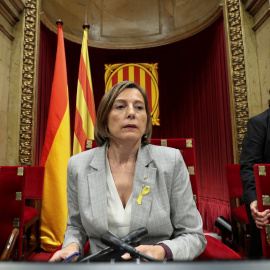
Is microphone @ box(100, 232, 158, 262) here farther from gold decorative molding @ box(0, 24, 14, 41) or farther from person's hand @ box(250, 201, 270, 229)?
gold decorative molding @ box(0, 24, 14, 41)

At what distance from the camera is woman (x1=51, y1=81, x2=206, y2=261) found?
1.04m

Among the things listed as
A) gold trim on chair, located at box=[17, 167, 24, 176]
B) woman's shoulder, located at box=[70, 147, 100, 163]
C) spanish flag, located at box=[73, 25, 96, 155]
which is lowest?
gold trim on chair, located at box=[17, 167, 24, 176]

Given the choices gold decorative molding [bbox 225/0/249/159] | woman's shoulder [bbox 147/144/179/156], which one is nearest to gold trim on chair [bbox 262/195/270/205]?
woman's shoulder [bbox 147/144/179/156]

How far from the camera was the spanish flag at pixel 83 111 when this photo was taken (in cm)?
304

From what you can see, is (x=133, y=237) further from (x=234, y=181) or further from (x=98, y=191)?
(x=234, y=181)

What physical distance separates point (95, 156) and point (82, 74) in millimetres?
2298

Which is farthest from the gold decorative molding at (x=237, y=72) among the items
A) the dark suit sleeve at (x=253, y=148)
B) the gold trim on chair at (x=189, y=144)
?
the gold trim on chair at (x=189, y=144)

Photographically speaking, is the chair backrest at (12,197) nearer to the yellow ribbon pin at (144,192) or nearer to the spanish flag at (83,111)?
the spanish flag at (83,111)

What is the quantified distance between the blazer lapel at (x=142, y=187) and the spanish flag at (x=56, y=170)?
182 cm

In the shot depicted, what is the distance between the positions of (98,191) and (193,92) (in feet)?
11.8

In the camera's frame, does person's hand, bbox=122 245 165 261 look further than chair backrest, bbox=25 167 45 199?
No

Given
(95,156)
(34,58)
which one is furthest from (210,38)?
(95,156)

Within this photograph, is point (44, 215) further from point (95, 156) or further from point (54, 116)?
point (95, 156)

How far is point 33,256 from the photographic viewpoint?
263cm
